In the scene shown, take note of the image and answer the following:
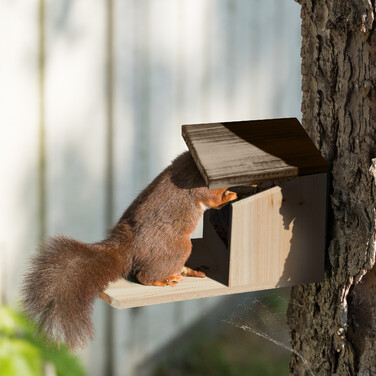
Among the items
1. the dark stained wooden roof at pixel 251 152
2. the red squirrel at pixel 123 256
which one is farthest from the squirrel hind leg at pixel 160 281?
the dark stained wooden roof at pixel 251 152

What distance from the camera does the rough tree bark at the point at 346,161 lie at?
122 centimetres

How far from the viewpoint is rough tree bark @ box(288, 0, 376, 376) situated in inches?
47.9

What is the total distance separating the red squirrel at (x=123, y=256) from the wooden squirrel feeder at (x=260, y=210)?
32 millimetres

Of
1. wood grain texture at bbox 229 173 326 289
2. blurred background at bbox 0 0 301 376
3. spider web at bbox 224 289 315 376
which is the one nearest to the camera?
wood grain texture at bbox 229 173 326 289

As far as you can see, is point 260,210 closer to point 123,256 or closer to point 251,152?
point 251,152

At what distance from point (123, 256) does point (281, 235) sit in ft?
0.97

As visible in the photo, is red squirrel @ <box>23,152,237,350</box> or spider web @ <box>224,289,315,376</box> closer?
red squirrel @ <box>23,152,237,350</box>

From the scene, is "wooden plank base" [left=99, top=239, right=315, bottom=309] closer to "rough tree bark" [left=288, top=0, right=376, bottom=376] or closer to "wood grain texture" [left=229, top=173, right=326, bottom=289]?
"wood grain texture" [left=229, top=173, right=326, bottom=289]

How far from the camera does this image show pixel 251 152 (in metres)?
1.19

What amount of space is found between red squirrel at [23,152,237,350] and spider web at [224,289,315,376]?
0.73 m

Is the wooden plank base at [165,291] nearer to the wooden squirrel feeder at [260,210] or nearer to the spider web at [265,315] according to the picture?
the wooden squirrel feeder at [260,210]

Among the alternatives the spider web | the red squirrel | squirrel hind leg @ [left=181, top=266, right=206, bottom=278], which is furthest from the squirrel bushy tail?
the spider web

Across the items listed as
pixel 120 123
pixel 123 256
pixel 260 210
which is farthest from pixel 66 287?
pixel 120 123

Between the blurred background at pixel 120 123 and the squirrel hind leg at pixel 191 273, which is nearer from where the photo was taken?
the squirrel hind leg at pixel 191 273
